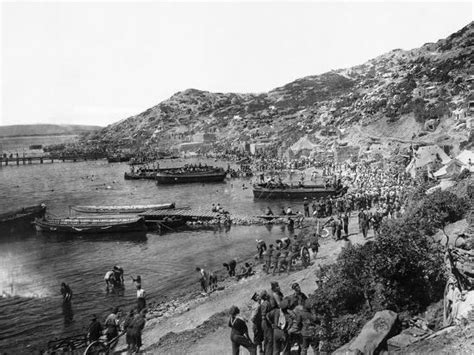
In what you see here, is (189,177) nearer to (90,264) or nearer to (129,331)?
(90,264)

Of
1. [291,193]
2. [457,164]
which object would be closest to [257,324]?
[457,164]

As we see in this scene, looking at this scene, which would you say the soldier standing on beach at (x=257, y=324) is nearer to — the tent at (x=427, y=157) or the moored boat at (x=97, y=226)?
the moored boat at (x=97, y=226)

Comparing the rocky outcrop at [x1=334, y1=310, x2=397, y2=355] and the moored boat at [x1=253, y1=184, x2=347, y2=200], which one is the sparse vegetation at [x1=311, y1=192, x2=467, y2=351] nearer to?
the rocky outcrop at [x1=334, y1=310, x2=397, y2=355]

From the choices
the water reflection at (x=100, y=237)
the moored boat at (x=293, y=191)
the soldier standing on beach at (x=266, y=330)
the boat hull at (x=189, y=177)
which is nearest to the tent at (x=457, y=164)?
the moored boat at (x=293, y=191)

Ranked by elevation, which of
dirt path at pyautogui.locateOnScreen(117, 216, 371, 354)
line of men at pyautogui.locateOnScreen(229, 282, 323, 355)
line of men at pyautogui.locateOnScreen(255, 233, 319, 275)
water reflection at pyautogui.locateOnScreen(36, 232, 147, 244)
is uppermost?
line of men at pyautogui.locateOnScreen(229, 282, 323, 355)

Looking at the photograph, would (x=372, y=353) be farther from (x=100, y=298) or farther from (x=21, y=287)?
(x=21, y=287)

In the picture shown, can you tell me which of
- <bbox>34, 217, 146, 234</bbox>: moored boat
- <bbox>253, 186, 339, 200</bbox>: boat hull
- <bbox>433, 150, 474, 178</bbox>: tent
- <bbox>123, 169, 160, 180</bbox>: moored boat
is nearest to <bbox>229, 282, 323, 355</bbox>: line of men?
<bbox>433, 150, 474, 178</bbox>: tent
